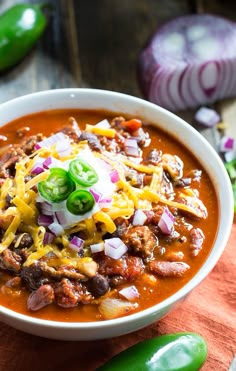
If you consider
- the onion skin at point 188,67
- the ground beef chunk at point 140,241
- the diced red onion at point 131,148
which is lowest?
the ground beef chunk at point 140,241

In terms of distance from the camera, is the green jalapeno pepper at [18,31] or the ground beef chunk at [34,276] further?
the green jalapeno pepper at [18,31]

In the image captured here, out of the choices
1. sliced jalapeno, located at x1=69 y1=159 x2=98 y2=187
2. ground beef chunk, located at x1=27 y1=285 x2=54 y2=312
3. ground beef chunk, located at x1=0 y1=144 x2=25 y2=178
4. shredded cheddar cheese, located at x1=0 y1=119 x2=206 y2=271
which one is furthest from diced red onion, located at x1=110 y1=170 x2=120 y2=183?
ground beef chunk, located at x1=27 y1=285 x2=54 y2=312

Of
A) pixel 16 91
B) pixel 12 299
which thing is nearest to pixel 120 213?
pixel 12 299

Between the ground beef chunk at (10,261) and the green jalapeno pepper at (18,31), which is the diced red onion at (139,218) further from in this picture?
the green jalapeno pepper at (18,31)

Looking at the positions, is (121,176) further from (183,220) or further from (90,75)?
(90,75)

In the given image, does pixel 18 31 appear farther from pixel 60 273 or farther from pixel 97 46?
pixel 60 273

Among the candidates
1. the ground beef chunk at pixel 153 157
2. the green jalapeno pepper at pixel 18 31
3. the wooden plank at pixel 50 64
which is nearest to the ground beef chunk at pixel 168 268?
the ground beef chunk at pixel 153 157

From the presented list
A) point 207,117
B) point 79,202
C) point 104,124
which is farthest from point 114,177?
point 207,117
